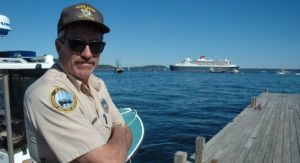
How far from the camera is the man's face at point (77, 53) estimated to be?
2.08 m

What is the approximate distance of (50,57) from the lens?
528 cm

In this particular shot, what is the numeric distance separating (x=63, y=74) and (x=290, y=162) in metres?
8.31

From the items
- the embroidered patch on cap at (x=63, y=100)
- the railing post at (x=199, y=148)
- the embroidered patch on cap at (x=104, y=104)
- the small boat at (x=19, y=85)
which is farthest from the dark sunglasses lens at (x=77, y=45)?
the railing post at (x=199, y=148)

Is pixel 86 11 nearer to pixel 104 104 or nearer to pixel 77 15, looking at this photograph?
pixel 77 15

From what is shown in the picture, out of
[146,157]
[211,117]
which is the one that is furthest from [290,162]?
[211,117]

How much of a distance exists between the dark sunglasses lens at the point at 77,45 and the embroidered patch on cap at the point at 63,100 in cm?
47

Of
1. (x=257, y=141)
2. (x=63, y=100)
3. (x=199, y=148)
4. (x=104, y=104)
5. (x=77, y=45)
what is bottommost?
(x=257, y=141)

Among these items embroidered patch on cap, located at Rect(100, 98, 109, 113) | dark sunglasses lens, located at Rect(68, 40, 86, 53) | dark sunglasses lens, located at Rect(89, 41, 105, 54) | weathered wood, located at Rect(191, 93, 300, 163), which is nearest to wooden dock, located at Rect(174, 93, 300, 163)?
weathered wood, located at Rect(191, 93, 300, 163)

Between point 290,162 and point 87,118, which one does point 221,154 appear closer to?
point 290,162

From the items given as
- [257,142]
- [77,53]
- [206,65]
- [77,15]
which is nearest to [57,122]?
[77,53]

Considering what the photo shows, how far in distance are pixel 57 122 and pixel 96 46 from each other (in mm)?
865

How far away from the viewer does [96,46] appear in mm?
2273

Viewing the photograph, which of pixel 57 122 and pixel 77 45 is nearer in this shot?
pixel 57 122

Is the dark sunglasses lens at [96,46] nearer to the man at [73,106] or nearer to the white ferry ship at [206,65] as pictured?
the man at [73,106]
